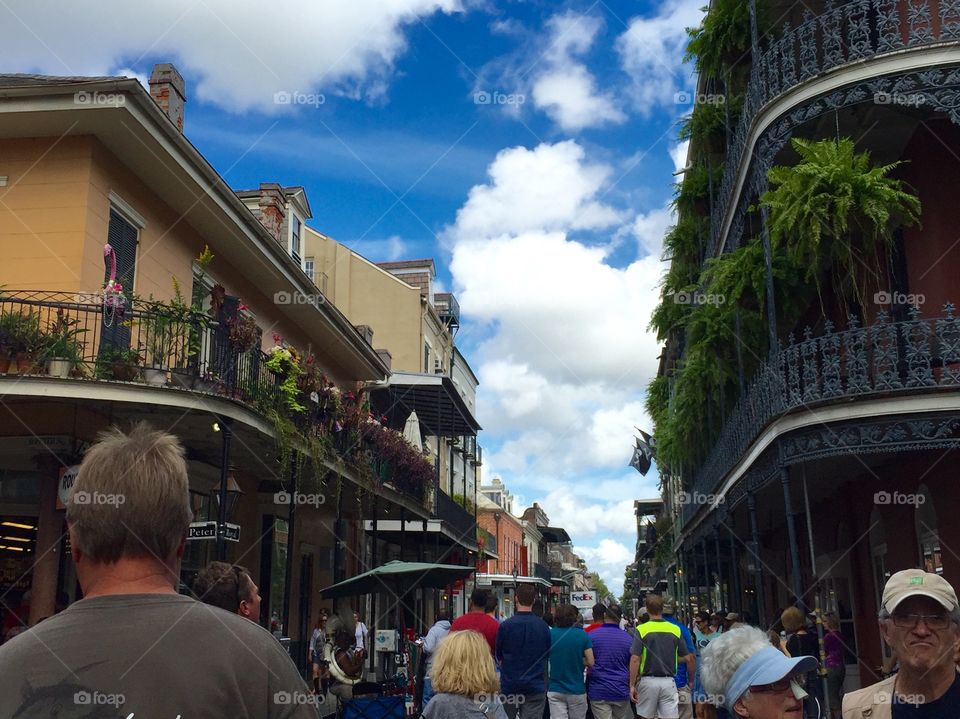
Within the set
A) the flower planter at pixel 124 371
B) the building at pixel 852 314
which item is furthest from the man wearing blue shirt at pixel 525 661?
the flower planter at pixel 124 371

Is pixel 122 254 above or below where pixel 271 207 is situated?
below

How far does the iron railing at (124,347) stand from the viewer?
35.5 feet

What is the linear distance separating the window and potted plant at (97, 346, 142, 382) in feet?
41.0

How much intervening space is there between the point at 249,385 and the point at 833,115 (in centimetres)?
881

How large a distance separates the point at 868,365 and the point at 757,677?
8.46 metres

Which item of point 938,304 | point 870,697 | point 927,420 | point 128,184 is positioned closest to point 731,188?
point 938,304

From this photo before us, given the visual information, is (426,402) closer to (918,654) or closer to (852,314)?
(852,314)

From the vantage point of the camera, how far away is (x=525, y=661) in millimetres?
8797

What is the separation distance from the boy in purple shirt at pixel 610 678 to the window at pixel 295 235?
15792 millimetres

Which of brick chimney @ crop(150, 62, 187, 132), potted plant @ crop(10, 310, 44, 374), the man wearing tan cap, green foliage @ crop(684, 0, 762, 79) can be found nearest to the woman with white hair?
the man wearing tan cap

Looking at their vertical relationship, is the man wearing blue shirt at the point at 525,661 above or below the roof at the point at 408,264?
below

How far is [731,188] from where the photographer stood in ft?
48.6

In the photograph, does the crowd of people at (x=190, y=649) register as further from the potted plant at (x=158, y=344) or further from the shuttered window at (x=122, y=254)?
the shuttered window at (x=122, y=254)

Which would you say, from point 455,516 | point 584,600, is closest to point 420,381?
point 455,516
